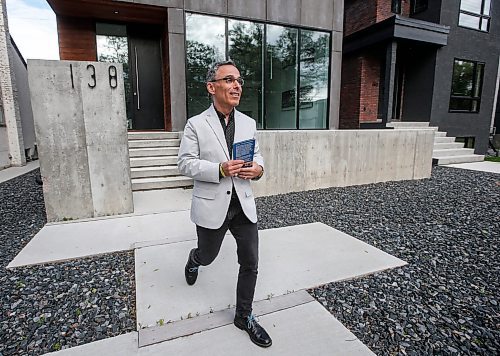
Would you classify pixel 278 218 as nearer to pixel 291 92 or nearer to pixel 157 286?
pixel 157 286

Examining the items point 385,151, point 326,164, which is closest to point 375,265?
point 326,164

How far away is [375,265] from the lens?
2.81m

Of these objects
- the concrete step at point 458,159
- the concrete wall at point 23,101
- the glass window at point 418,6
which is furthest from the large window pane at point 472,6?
the concrete wall at point 23,101

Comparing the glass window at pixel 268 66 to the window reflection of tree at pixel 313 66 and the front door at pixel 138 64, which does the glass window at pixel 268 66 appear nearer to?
the window reflection of tree at pixel 313 66

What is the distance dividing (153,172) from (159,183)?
12.3 inches

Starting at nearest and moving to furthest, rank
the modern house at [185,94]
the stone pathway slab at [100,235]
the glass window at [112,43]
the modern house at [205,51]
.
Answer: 1. the stone pathway slab at [100,235]
2. the modern house at [185,94]
3. the modern house at [205,51]
4. the glass window at [112,43]

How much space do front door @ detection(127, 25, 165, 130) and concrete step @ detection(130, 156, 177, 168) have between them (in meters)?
3.15

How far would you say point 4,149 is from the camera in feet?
30.2

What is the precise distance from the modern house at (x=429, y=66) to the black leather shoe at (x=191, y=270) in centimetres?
962

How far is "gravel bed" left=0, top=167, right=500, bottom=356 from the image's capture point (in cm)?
189

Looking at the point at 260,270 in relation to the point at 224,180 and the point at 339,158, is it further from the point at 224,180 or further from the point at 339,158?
the point at 339,158

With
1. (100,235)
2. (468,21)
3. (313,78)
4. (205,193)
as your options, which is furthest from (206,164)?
(468,21)

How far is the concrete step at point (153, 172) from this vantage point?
5.53m

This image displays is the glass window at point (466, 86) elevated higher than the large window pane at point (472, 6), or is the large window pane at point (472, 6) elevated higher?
the large window pane at point (472, 6)
